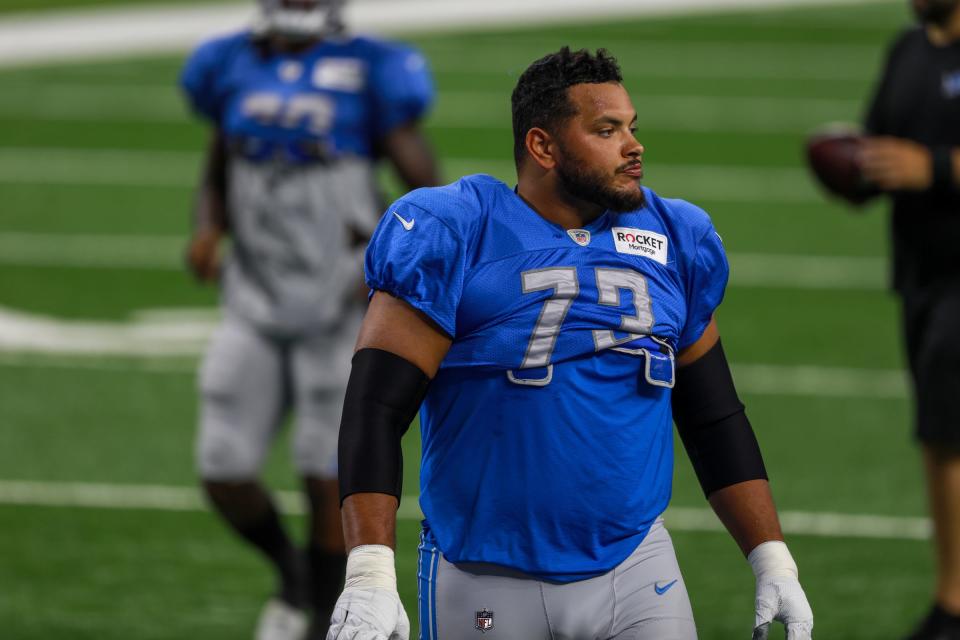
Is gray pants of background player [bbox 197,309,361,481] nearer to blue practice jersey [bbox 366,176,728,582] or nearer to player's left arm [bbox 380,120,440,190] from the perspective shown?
player's left arm [bbox 380,120,440,190]

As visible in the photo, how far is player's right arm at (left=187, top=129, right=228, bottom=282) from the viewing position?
6.05 meters

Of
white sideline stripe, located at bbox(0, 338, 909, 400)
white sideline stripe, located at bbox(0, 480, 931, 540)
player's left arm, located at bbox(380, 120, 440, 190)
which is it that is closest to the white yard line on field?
white sideline stripe, located at bbox(0, 338, 909, 400)

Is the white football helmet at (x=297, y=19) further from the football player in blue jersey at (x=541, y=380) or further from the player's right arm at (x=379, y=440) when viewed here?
the player's right arm at (x=379, y=440)

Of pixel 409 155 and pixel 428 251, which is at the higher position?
pixel 428 251

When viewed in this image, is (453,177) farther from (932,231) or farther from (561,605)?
(561,605)

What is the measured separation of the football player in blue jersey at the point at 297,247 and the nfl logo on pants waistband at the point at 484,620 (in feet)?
7.37

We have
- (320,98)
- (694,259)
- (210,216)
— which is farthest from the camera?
(210,216)

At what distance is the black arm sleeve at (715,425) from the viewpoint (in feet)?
12.3

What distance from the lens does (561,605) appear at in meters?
3.51

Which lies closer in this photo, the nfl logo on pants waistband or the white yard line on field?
the nfl logo on pants waistband

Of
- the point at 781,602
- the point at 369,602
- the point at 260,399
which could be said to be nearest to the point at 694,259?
the point at 781,602

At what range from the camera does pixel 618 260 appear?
3.56 metres

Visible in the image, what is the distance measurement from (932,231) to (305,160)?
A: 189cm

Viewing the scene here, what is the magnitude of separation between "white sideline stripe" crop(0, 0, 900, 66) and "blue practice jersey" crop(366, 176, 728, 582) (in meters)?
17.0
